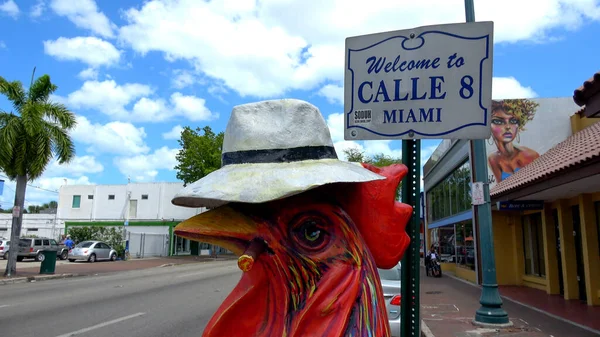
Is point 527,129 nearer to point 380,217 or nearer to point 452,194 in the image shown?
point 452,194

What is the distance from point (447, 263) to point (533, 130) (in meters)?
9.37

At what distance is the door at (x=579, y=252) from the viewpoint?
11.5m

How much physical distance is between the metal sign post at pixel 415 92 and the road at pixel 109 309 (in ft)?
21.3

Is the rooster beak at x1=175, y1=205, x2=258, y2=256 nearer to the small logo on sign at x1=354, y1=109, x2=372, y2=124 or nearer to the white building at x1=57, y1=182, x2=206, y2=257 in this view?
the small logo on sign at x1=354, y1=109, x2=372, y2=124

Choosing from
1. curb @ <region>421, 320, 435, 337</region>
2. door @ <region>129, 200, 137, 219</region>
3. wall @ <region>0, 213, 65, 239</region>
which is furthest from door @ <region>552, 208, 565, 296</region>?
wall @ <region>0, 213, 65, 239</region>

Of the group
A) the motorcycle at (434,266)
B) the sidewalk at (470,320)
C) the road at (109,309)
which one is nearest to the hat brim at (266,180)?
the road at (109,309)

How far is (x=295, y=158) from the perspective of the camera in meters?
→ 1.51

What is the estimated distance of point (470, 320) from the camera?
29.8 feet

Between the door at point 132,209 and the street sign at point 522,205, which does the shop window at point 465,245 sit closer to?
the street sign at point 522,205

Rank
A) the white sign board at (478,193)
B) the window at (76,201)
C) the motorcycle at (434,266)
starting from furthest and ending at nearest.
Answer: the window at (76,201) < the motorcycle at (434,266) < the white sign board at (478,193)

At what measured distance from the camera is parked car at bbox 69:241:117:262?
2812 centimetres

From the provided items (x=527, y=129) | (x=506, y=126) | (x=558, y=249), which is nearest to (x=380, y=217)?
(x=558, y=249)

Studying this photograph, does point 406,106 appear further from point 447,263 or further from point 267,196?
point 447,263

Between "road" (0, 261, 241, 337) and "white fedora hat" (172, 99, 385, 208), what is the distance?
674 cm
